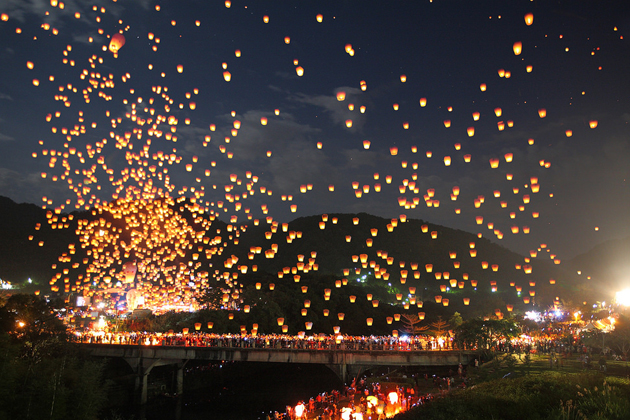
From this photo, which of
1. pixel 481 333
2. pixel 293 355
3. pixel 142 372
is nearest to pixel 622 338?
pixel 481 333

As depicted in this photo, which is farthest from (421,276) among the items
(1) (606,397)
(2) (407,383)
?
(1) (606,397)

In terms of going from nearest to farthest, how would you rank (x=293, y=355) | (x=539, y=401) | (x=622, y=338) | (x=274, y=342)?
(x=539, y=401)
(x=622, y=338)
(x=293, y=355)
(x=274, y=342)

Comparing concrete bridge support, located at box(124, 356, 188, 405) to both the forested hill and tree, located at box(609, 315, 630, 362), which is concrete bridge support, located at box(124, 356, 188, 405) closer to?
the forested hill

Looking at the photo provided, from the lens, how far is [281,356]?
35.1 m

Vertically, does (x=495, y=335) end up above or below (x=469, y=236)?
below

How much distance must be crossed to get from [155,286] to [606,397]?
6881cm

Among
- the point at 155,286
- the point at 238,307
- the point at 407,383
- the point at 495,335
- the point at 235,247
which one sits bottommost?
the point at 407,383

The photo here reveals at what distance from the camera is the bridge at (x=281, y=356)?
33156mm

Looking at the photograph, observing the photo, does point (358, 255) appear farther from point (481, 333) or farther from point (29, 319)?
point (29, 319)

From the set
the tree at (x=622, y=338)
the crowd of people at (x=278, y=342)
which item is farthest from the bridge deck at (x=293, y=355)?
the tree at (x=622, y=338)

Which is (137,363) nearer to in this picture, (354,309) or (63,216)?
(354,309)

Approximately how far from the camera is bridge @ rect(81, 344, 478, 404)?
33156 mm

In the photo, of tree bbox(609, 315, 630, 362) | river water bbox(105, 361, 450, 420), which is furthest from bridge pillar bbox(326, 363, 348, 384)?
tree bbox(609, 315, 630, 362)

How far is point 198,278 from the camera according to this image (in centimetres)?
7025
